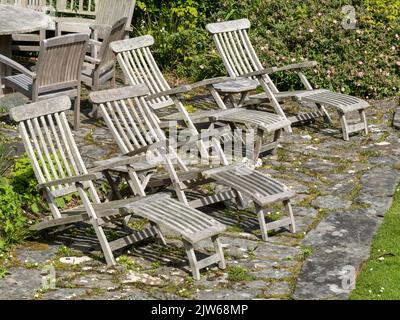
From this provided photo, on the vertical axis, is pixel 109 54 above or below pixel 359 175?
above

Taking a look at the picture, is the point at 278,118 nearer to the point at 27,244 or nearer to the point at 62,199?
the point at 62,199

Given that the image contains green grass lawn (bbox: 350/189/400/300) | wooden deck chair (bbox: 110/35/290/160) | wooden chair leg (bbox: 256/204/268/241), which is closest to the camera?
green grass lawn (bbox: 350/189/400/300)

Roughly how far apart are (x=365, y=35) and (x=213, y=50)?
1848 mm

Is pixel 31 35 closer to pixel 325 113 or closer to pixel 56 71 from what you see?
pixel 56 71

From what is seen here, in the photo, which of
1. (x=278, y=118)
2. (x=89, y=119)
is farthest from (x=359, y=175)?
(x=89, y=119)

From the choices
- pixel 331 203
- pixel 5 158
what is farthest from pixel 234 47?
pixel 5 158

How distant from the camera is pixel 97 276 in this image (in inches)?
272

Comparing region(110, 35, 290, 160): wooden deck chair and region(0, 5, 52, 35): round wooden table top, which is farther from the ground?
region(0, 5, 52, 35): round wooden table top

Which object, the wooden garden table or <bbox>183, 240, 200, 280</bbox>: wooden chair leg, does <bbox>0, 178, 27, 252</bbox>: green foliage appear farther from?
the wooden garden table

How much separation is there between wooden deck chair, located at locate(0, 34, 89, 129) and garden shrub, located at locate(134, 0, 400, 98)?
2.81 metres

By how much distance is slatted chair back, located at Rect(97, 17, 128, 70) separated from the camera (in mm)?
10430

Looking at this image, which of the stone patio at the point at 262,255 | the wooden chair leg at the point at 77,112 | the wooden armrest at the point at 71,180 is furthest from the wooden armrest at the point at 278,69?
the wooden armrest at the point at 71,180

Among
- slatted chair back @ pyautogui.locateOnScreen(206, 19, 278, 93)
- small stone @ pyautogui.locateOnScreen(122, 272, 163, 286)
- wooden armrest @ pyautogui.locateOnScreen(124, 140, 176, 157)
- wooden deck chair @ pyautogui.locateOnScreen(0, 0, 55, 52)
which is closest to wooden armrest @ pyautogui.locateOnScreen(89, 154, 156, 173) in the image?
wooden armrest @ pyautogui.locateOnScreen(124, 140, 176, 157)

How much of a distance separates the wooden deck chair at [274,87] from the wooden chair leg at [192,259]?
3.77 m
